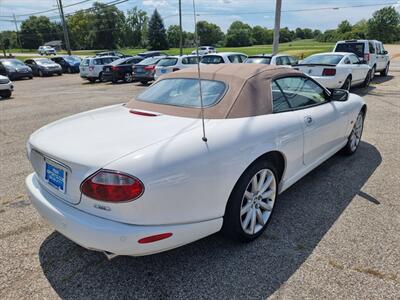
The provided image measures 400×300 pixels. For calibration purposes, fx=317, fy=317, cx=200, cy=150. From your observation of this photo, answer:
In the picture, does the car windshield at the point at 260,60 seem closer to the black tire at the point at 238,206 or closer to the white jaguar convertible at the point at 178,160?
the white jaguar convertible at the point at 178,160

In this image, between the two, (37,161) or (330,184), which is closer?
(37,161)

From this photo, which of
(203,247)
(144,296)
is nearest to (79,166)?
(144,296)

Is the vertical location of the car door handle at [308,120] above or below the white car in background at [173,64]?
above

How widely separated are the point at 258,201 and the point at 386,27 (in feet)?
331

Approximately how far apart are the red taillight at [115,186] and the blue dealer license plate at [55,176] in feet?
1.12

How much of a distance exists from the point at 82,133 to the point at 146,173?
33.7 inches

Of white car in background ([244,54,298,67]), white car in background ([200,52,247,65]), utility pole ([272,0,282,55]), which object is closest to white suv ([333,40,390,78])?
utility pole ([272,0,282,55])

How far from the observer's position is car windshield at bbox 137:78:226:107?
295cm

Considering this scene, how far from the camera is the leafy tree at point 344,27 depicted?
3503 inches

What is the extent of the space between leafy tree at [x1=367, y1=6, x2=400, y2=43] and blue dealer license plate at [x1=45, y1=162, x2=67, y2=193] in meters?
98.5

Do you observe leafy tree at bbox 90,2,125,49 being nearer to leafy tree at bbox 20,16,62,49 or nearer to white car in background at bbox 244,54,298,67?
leafy tree at bbox 20,16,62,49

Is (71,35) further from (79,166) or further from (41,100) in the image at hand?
(79,166)

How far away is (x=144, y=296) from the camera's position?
225 centimetres

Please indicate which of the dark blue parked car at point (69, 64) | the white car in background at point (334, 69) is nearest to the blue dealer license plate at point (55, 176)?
the white car in background at point (334, 69)
